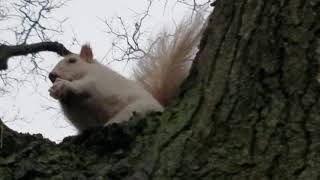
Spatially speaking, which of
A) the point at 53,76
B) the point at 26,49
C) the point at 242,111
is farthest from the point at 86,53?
the point at 242,111

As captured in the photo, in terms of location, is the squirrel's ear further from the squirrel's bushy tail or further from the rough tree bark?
the rough tree bark

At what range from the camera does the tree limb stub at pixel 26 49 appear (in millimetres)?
3402

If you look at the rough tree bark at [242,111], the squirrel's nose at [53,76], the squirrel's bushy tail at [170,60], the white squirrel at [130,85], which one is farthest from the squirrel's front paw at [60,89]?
the rough tree bark at [242,111]

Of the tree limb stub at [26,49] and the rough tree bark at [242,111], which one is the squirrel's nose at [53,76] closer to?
the tree limb stub at [26,49]

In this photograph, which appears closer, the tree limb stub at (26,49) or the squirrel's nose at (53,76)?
the tree limb stub at (26,49)

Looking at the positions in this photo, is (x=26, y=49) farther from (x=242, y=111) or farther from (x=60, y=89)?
(x=242, y=111)

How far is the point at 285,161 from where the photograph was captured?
1.33m

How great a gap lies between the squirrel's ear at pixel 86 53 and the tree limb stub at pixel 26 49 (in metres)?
0.11

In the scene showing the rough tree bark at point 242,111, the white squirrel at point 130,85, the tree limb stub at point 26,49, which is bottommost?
the rough tree bark at point 242,111

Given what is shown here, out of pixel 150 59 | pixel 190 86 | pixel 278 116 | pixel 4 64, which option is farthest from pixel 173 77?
pixel 278 116

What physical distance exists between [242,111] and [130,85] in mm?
2322

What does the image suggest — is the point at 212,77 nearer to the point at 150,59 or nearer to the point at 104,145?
the point at 104,145

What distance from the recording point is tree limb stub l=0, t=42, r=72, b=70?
340 cm

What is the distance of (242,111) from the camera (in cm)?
144
